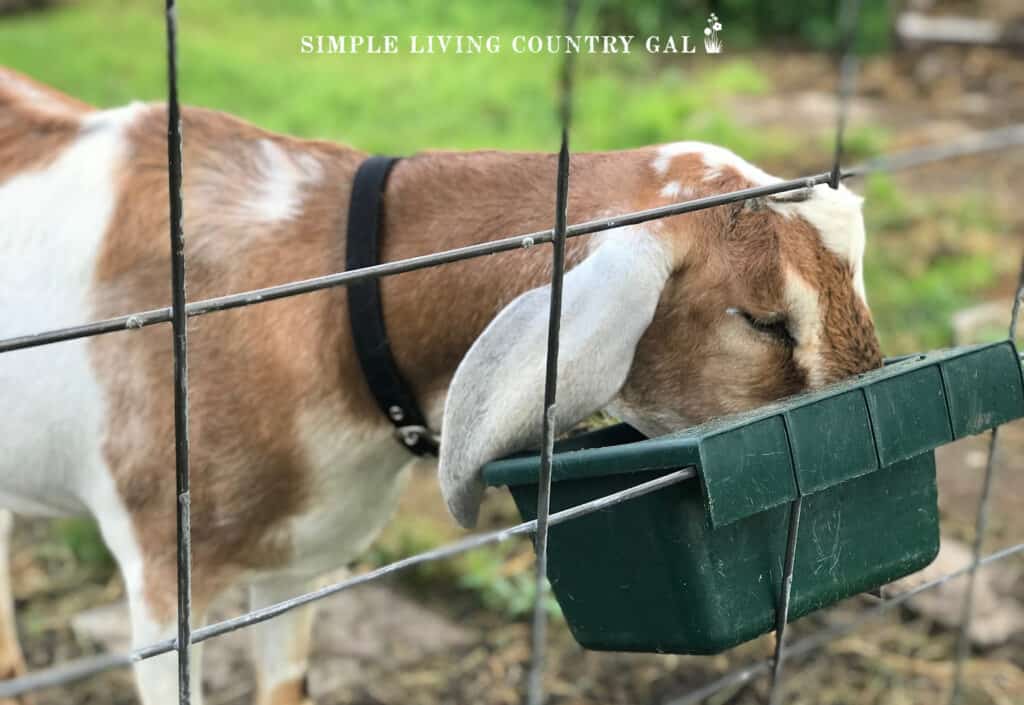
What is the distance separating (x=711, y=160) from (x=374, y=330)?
0.57 m

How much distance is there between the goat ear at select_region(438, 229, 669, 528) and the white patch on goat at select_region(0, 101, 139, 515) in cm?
65

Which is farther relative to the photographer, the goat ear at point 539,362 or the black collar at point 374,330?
the black collar at point 374,330

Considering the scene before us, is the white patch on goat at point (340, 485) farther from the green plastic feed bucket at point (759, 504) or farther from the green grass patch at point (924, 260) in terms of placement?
the green grass patch at point (924, 260)

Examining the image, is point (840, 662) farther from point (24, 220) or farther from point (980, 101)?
point (980, 101)

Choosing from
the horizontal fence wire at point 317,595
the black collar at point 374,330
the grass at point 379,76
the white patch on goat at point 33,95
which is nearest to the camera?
the horizontal fence wire at point 317,595

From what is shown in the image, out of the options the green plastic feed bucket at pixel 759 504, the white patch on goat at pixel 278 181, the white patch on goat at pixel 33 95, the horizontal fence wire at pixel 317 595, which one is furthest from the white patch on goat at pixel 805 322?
the white patch on goat at pixel 33 95

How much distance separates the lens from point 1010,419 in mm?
1984

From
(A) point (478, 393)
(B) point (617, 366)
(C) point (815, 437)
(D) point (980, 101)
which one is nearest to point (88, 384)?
(A) point (478, 393)

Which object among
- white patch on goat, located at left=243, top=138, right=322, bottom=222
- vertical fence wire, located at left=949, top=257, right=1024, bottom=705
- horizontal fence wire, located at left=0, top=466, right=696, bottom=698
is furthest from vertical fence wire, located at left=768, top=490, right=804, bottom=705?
white patch on goat, located at left=243, top=138, right=322, bottom=222

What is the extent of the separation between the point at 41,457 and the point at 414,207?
73 centimetres

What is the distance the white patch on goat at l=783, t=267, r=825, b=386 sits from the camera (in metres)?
1.97

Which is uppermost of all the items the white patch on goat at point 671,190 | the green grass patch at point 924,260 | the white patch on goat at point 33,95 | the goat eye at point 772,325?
the white patch on goat at point 33,95

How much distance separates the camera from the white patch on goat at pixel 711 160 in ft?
6.68

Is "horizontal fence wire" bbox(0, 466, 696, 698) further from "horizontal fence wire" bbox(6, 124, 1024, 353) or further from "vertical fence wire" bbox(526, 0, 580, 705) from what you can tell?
"horizontal fence wire" bbox(6, 124, 1024, 353)
